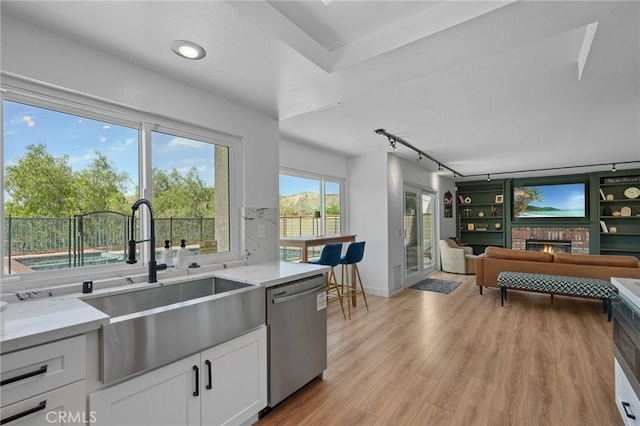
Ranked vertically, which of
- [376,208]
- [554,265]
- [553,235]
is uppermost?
[376,208]

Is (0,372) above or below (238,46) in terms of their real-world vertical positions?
below

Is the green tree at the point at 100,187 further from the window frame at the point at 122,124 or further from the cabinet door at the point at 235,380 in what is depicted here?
the cabinet door at the point at 235,380

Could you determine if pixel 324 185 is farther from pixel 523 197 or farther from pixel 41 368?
pixel 523 197

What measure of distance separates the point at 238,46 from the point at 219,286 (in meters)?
1.62

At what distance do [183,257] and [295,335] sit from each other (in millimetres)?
1007

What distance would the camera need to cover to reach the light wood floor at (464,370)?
204 cm

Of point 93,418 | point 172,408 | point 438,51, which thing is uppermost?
point 438,51

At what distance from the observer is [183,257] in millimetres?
2230

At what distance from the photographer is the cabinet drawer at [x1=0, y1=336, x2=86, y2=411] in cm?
104

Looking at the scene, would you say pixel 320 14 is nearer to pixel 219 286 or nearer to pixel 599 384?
pixel 219 286

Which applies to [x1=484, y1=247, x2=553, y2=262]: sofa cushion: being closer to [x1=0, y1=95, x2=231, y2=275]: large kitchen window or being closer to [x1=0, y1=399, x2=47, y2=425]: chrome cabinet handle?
[x1=0, y1=95, x2=231, y2=275]: large kitchen window

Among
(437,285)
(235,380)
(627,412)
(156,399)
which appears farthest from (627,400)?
(437,285)

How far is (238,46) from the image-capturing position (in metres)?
1.79

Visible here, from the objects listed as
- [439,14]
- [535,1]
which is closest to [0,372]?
[439,14]
